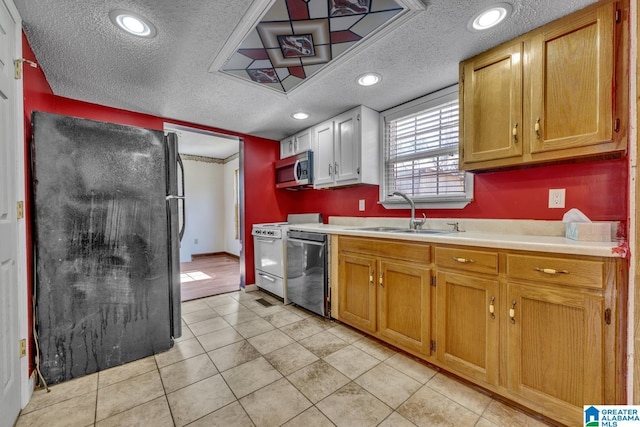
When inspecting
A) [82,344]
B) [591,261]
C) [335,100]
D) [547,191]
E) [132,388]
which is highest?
[335,100]

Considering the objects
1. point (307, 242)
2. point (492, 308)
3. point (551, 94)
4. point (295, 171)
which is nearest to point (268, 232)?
point (307, 242)

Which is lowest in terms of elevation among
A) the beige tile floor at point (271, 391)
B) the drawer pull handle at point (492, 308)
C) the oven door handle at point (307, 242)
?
the beige tile floor at point (271, 391)

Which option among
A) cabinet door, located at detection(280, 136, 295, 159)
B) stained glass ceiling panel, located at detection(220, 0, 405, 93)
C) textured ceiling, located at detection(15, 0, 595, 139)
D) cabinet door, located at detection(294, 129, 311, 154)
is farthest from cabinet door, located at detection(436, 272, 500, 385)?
cabinet door, located at detection(280, 136, 295, 159)

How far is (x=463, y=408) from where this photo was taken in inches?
56.6

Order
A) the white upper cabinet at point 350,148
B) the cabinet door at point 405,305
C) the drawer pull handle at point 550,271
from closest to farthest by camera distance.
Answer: the drawer pull handle at point 550,271, the cabinet door at point 405,305, the white upper cabinet at point 350,148

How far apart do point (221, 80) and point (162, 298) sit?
6.03ft

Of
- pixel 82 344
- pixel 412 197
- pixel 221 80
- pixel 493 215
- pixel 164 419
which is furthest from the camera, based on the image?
pixel 412 197

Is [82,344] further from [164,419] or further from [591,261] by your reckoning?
[591,261]

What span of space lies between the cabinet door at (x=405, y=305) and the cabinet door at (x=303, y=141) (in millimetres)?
1971

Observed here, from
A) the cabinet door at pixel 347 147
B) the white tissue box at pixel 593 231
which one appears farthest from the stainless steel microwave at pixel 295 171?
the white tissue box at pixel 593 231

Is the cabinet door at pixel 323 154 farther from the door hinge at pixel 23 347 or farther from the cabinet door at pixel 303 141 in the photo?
the door hinge at pixel 23 347

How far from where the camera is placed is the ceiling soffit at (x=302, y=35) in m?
1.43

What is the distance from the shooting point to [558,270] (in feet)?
4.17

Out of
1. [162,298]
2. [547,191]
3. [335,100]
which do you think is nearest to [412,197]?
[547,191]
